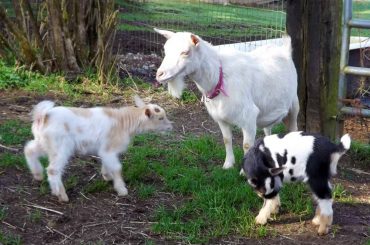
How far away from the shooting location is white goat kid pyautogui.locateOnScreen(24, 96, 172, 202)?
4.70m

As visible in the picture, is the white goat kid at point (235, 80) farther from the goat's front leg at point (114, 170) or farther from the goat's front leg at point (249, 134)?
the goat's front leg at point (114, 170)

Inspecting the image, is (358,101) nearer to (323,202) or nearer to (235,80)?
(235,80)

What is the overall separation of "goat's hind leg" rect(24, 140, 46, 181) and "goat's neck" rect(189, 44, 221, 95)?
1.48m

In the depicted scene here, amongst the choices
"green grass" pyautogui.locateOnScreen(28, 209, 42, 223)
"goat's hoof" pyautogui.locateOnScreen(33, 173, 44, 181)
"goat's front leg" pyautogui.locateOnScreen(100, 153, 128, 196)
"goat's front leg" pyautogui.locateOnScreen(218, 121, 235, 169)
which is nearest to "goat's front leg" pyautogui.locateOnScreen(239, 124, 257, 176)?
"goat's front leg" pyautogui.locateOnScreen(218, 121, 235, 169)

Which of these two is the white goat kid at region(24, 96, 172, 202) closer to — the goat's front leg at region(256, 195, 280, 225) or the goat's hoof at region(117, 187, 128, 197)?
the goat's hoof at region(117, 187, 128, 197)

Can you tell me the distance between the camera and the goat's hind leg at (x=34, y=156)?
15.8 feet

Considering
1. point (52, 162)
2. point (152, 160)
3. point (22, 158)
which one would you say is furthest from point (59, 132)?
point (152, 160)

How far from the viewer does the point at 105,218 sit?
4.65 meters

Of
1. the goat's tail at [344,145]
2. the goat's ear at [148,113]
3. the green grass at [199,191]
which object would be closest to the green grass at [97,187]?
the green grass at [199,191]

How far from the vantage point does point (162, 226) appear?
14.8 feet

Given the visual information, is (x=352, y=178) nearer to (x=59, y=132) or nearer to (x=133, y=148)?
(x=133, y=148)

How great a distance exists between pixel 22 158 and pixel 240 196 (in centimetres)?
195

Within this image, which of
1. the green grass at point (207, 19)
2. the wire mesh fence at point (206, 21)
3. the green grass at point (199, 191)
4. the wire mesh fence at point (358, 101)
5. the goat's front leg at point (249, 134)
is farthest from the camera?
the green grass at point (207, 19)

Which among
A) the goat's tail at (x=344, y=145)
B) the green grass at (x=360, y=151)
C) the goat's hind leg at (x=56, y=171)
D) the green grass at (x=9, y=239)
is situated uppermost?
the goat's tail at (x=344, y=145)
